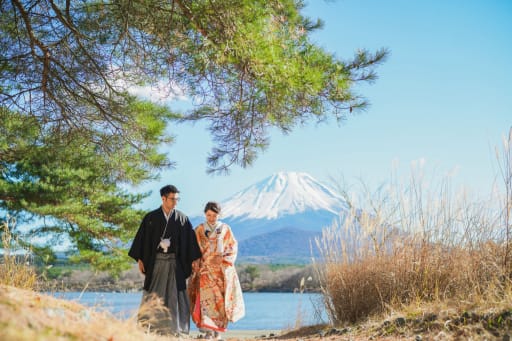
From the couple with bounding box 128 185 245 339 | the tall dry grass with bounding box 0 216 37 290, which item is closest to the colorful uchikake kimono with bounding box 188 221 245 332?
the couple with bounding box 128 185 245 339

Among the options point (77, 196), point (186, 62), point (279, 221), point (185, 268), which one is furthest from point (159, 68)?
point (279, 221)

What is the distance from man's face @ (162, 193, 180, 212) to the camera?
4441mm

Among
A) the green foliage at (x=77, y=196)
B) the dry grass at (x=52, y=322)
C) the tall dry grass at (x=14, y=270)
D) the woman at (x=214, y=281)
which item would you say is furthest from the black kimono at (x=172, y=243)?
the green foliage at (x=77, y=196)

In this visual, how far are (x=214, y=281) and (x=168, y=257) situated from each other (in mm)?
439

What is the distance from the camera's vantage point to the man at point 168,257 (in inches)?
173

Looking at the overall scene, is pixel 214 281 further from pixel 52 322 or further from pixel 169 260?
pixel 52 322

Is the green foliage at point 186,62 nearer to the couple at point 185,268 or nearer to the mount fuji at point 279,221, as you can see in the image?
the couple at point 185,268

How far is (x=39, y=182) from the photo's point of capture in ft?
31.2

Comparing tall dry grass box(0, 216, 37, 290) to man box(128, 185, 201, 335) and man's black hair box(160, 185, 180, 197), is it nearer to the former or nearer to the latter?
man box(128, 185, 201, 335)

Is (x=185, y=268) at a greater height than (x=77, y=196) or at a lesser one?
lesser

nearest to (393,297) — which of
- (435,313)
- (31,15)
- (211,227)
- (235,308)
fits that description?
(435,313)

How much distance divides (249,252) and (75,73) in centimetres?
10014

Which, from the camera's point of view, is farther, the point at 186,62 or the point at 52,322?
the point at 186,62

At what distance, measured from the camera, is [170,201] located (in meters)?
4.45
